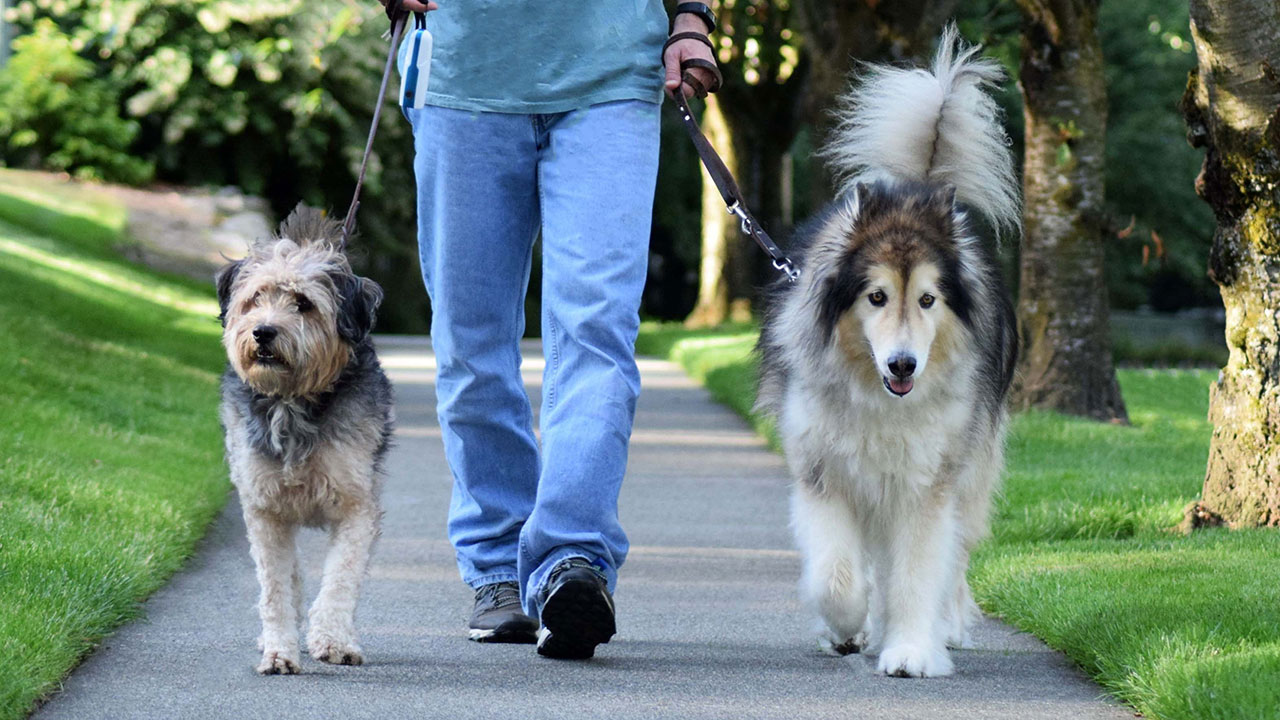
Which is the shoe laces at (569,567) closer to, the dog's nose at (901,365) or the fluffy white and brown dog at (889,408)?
the fluffy white and brown dog at (889,408)

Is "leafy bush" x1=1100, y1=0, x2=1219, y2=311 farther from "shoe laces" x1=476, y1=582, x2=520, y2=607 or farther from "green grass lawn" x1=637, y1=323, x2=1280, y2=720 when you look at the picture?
"shoe laces" x1=476, y1=582, x2=520, y2=607

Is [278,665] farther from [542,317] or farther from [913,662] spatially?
[913,662]

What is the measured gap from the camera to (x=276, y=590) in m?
4.92

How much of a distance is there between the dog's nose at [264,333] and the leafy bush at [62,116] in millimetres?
26857

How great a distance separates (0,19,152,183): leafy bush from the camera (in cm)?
3017

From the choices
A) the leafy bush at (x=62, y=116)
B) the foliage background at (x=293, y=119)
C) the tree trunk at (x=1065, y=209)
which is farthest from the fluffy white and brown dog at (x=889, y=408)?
the leafy bush at (x=62, y=116)

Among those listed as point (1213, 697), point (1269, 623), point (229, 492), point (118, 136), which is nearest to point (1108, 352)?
point (229, 492)

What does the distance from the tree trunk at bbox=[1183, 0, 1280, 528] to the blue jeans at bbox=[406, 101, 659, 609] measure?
3016mm

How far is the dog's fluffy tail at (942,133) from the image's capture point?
18.7 ft

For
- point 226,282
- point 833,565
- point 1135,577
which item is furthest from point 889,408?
point 226,282

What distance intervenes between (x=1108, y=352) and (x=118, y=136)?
22.5 m

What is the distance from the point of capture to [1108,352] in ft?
41.5

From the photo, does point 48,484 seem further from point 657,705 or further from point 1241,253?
point 1241,253

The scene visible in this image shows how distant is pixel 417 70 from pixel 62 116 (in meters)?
Answer: 27.8
